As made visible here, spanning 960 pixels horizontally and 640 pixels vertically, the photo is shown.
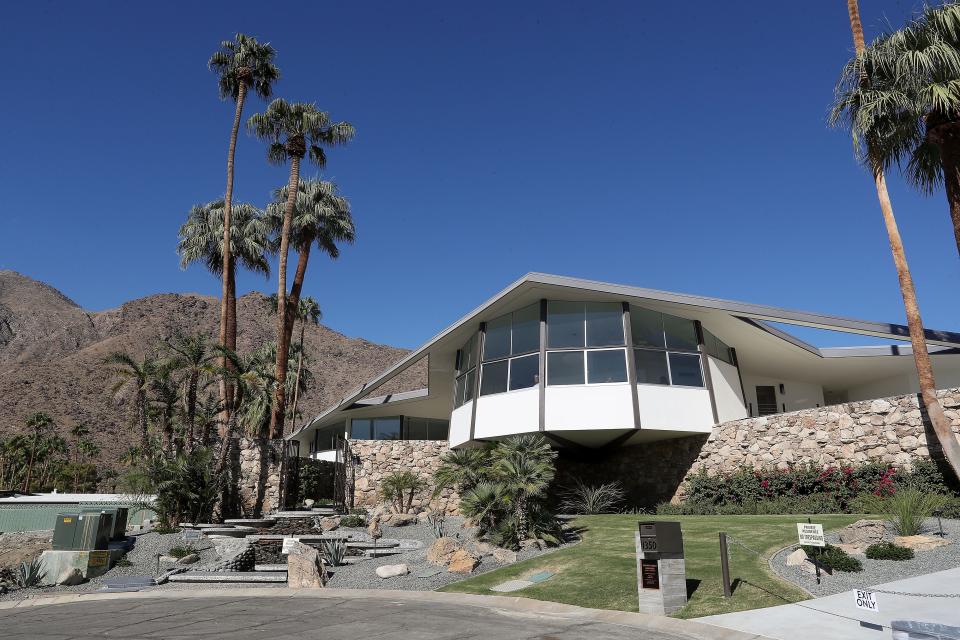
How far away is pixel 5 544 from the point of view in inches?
603

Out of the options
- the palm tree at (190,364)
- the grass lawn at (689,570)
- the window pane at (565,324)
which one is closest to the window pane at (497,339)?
the window pane at (565,324)

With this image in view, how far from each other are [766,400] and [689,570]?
1920 centimetres

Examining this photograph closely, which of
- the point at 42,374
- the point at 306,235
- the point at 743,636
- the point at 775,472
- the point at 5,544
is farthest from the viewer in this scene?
the point at 42,374

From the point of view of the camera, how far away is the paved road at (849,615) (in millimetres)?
7039

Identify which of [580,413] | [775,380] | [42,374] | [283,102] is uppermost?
[283,102]

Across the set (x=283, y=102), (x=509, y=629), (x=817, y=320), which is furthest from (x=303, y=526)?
(x=283, y=102)

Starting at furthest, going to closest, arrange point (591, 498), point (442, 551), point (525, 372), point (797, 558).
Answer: point (525, 372) < point (591, 498) < point (442, 551) < point (797, 558)

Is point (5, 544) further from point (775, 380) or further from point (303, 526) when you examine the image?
point (775, 380)

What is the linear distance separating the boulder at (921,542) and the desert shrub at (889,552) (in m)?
0.37

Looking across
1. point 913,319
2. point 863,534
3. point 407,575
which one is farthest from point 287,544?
point 913,319

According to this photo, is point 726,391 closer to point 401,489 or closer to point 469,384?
point 469,384

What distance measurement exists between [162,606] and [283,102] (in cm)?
2443

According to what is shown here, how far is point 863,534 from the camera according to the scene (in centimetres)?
1123

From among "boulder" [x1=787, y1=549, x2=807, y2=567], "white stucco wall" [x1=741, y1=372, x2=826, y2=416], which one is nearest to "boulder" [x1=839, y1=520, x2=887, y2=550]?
"boulder" [x1=787, y1=549, x2=807, y2=567]
